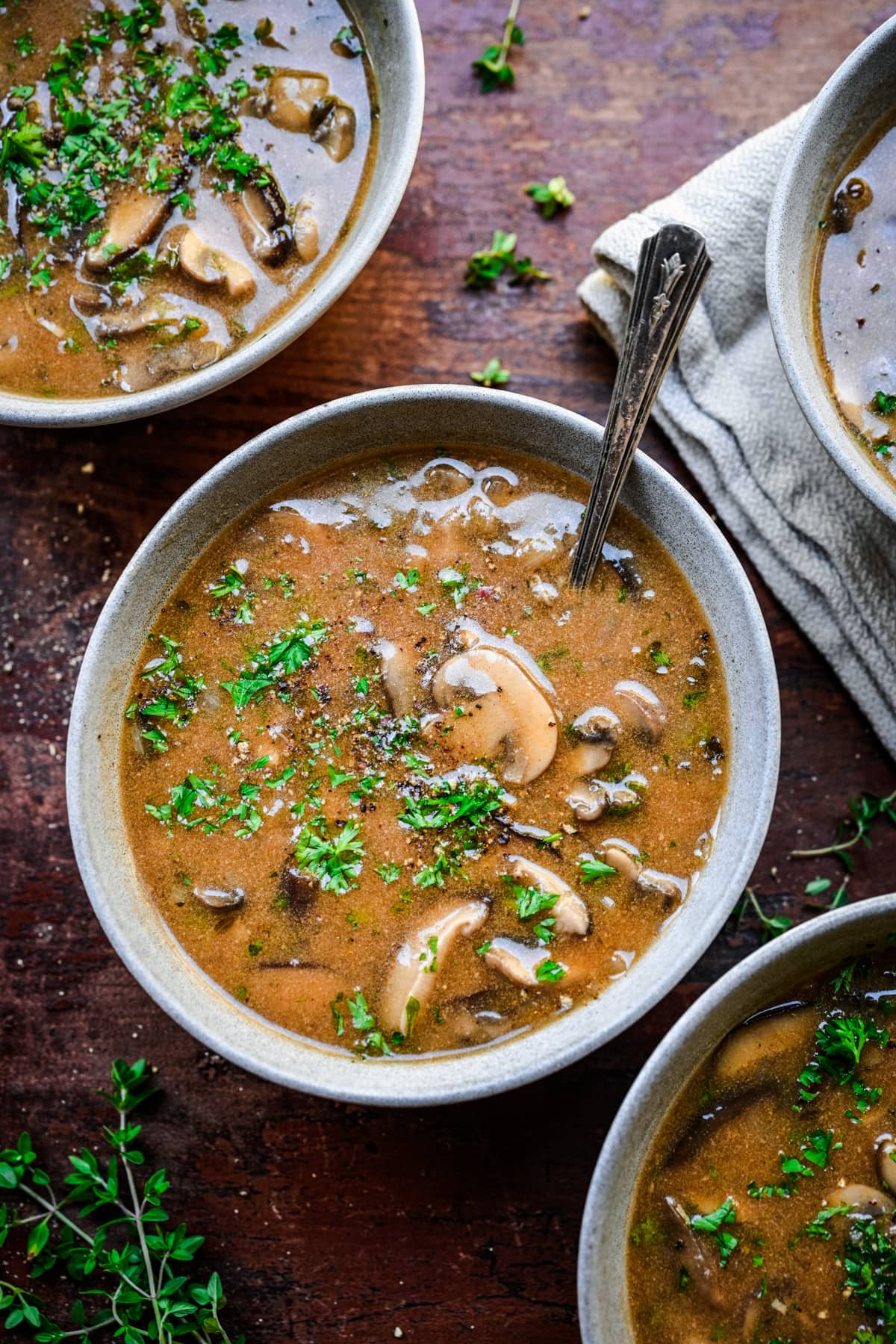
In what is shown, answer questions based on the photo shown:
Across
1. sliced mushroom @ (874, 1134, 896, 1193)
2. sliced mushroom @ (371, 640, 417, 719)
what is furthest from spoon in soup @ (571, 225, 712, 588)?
sliced mushroom @ (874, 1134, 896, 1193)

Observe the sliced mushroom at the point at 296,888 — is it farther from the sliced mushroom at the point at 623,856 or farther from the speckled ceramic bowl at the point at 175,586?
the sliced mushroom at the point at 623,856

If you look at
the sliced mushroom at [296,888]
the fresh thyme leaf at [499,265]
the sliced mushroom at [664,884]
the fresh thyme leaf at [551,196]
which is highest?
the fresh thyme leaf at [551,196]

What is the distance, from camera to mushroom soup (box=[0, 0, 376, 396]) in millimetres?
2715

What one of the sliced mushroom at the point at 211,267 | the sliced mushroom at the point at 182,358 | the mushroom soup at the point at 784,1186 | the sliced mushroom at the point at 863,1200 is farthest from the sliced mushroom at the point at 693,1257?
the sliced mushroom at the point at 211,267

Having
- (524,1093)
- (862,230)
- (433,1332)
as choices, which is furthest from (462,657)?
(433,1332)

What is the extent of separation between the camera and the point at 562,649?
2.53 metres

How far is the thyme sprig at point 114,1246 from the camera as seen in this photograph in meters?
2.69

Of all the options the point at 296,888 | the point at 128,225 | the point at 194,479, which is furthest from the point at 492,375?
the point at 296,888

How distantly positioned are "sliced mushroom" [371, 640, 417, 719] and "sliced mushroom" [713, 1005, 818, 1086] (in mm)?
1062

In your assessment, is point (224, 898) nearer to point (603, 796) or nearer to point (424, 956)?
point (424, 956)

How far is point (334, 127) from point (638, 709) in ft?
5.48

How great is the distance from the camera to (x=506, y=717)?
248cm

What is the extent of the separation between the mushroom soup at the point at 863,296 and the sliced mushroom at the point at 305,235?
1.23 meters

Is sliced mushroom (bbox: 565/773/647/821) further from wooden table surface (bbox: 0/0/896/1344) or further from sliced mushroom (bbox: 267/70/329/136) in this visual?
sliced mushroom (bbox: 267/70/329/136)
